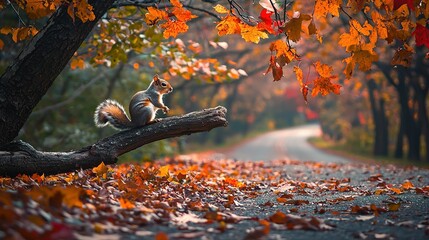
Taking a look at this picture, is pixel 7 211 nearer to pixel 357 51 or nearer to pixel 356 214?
pixel 356 214

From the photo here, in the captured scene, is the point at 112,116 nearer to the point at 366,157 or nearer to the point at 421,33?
the point at 421,33

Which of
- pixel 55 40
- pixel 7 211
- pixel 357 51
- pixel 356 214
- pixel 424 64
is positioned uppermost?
pixel 424 64

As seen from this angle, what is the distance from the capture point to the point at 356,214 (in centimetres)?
538

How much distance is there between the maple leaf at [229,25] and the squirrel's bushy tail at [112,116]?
205 centimetres

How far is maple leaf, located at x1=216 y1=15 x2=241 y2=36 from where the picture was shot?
19.5ft

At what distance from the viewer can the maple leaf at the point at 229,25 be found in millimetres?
5949

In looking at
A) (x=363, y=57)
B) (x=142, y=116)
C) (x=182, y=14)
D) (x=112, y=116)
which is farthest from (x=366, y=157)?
(x=182, y=14)

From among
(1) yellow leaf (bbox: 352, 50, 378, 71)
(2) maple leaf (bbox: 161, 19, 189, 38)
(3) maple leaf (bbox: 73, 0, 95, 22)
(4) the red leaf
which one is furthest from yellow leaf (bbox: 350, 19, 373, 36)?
(3) maple leaf (bbox: 73, 0, 95, 22)

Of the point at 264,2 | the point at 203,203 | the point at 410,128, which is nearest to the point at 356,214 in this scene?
the point at 203,203

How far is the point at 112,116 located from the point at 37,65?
1.42 m

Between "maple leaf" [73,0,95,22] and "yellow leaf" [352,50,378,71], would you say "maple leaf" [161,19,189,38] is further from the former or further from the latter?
"yellow leaf" [352,50,378,71]

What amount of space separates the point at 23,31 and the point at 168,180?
2.75 meters

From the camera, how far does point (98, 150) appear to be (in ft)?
22.4

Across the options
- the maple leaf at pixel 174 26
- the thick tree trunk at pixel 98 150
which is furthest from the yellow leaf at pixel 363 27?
the thick tree trunk at pixel 98 150
